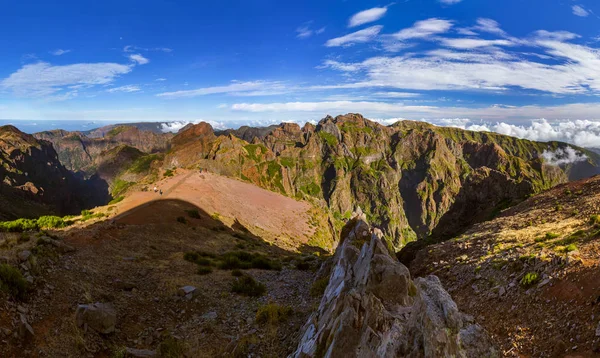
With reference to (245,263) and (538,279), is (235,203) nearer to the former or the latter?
(245,263)

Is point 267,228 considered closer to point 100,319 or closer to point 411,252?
point 411,252

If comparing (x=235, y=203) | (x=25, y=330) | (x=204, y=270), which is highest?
(x=25, y=330)

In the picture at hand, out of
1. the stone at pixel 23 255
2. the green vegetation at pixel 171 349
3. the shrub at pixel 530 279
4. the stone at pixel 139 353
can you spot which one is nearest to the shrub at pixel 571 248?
the shrub at pixel 530 279

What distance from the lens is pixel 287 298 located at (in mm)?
18906

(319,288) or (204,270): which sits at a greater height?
(319,288)

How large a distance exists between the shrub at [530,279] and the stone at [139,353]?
1586 cm

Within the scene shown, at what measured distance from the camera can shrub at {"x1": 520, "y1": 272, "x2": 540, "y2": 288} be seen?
43.0ft

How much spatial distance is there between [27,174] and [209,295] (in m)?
216

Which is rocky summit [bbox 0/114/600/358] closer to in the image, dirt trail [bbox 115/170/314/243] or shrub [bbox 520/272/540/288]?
shrub [bbox 520/272/540/288]

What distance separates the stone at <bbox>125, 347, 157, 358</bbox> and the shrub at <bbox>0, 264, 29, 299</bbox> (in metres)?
4.62

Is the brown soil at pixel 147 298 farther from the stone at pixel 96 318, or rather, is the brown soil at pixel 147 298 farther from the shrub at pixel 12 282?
the shrub at pixel 12 282

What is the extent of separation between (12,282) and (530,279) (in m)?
21.4

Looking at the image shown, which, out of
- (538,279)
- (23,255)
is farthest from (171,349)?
(538,279)

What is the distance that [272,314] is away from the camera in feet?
48.2
